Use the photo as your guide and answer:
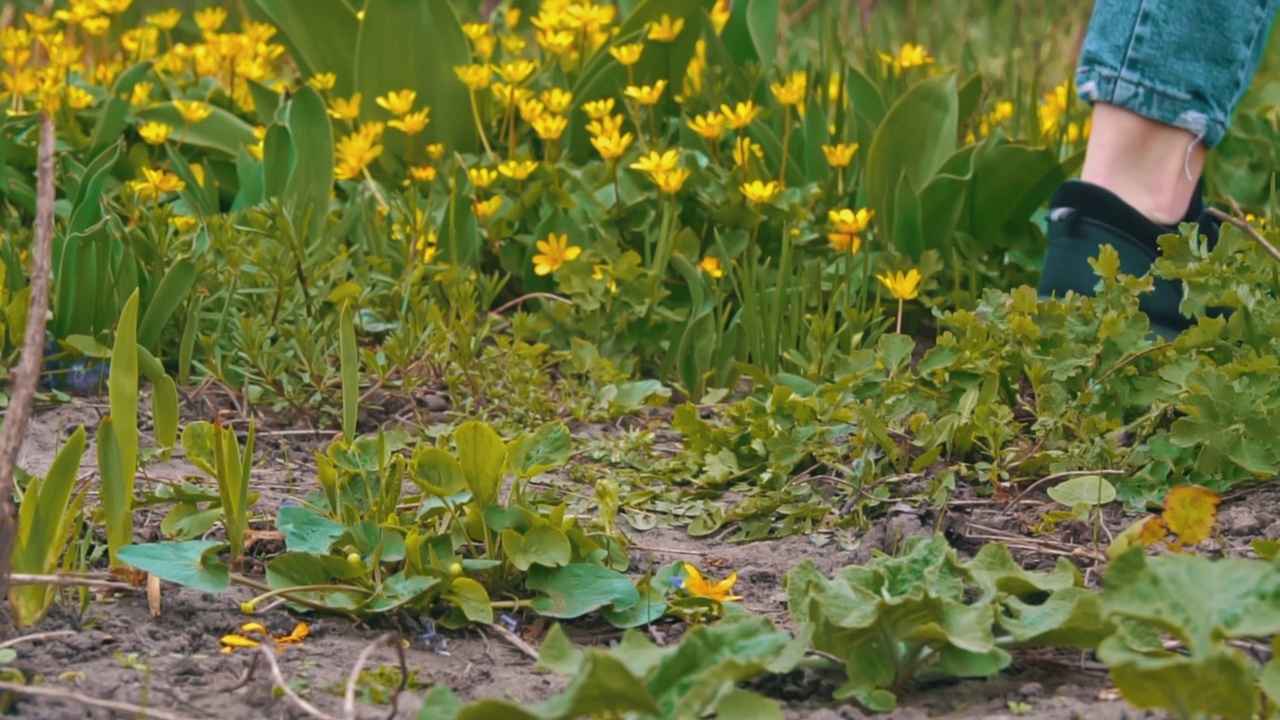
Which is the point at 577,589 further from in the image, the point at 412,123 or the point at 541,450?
the point at 412,123

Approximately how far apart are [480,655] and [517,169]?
1.50 m

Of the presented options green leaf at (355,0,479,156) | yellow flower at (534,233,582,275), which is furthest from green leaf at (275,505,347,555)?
green leaf at (355,0,479,156)

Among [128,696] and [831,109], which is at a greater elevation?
[831,109]

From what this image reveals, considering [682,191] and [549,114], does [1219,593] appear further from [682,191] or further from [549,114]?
[549,114]

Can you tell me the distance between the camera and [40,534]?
59.9 inches

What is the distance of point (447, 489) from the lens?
1.70m

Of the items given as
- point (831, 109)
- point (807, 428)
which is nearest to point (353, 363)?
point (807, 428)

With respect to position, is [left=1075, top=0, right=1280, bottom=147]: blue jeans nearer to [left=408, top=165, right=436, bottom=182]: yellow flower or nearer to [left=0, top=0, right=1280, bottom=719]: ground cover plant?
[left=0, top=0, right=1280, bottom=719]: ground cover plant

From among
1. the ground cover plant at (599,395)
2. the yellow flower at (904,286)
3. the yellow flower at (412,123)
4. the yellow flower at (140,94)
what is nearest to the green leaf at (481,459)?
the ground cover plant at (599,395)

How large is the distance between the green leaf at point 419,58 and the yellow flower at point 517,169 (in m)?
0.45

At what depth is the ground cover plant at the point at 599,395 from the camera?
56.2 inches

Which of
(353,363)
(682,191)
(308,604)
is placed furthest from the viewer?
(682,191)

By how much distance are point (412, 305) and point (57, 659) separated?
47.5 inches

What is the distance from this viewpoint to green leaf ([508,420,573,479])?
1743mm
